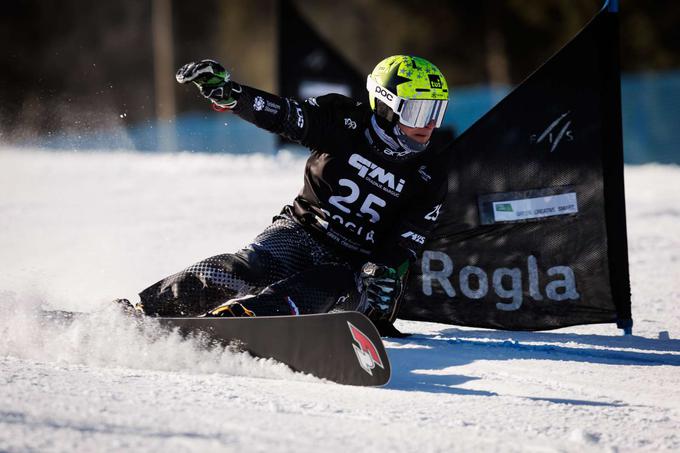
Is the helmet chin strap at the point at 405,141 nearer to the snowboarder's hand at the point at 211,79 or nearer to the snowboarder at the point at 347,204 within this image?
the snowboarder at the point at 347,204

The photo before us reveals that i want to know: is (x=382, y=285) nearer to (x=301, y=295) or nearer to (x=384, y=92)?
(x=301, y=295)

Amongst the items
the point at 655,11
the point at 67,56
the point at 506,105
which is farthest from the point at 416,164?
the point at 67,56

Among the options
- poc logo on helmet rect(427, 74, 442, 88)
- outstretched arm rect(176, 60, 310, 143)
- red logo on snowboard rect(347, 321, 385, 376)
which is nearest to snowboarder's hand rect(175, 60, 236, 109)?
outstretched arm rect(176, 60, 310, 143)

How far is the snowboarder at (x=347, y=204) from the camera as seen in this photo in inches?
171

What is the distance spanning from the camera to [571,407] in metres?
3.47

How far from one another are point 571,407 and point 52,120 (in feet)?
19.3

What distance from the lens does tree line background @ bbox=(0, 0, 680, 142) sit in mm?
16547

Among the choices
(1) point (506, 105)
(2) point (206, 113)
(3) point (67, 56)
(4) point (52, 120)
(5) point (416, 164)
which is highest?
(3) point (67, 56)

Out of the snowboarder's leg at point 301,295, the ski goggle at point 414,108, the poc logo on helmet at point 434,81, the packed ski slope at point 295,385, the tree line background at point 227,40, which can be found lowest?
the packed ski slope at point 295,385

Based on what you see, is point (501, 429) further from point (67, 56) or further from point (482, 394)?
point (67, 56)

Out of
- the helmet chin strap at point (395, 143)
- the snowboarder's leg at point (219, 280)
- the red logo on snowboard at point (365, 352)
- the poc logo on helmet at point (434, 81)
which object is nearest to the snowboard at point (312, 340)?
the red logo on snowboard at point (365, 352)

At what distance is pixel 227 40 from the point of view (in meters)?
17.5

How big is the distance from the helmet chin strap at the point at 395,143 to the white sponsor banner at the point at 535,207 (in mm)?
751

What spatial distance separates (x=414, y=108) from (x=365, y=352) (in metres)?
1.50
